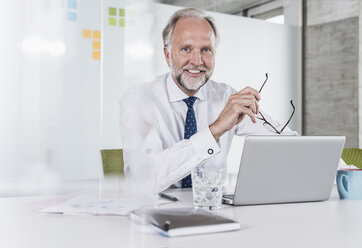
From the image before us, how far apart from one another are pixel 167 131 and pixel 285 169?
961mm

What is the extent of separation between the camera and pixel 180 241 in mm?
861

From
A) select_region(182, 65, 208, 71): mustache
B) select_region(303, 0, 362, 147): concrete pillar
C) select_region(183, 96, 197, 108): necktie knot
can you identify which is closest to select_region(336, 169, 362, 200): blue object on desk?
select_region(183, 96, 197, 108): necktie knot

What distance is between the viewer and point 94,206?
1.20m

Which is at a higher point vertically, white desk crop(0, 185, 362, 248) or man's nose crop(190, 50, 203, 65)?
man's nose crop(190, 50, 203, 65)

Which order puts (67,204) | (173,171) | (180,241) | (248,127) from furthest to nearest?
(248,127) < (173,171) < (67,204) < (180,241)

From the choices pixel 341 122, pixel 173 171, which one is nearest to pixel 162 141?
pixel 173 171

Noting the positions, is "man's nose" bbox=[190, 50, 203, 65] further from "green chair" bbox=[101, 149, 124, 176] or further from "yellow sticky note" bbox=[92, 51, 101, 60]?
"yellow sticky note" bbox=[92, 51, 101, 60]

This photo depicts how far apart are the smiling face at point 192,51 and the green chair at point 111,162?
0.62m

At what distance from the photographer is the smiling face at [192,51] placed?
2.53m

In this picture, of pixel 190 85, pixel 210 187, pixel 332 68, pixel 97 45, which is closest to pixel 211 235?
pixel 210 187

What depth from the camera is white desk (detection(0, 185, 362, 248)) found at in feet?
2.80

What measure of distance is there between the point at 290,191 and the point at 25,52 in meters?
2.69

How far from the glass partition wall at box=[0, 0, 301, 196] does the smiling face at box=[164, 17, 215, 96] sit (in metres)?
0.65

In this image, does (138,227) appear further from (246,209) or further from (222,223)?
(246,209)
